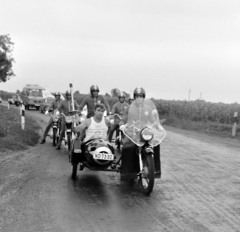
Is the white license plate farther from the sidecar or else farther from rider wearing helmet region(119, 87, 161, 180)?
rider wearing helmet region(119, 87, 161, 180)

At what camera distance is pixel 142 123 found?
7902mm

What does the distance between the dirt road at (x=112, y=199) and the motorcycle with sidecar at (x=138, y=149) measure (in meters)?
0.36

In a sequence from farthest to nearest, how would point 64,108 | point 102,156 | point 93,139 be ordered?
point 64,108, point 93,139, point 102,156

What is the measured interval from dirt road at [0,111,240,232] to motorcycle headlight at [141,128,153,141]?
3.25 feet

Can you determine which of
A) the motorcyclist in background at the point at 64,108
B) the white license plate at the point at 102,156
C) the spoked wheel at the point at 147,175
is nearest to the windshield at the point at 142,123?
the spoked wheel at the point at 147,175

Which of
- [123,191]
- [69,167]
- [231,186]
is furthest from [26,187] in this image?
[231,186]

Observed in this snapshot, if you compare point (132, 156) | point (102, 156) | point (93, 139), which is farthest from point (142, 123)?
point (93, 139)

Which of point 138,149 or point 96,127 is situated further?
point 96,127

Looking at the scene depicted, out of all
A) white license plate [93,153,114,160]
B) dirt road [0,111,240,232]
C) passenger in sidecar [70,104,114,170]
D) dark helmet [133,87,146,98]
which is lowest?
dirt road [0,111,240,232]

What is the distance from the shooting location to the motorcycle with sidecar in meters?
7.42

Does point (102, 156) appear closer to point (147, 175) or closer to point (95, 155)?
point (95, 155)

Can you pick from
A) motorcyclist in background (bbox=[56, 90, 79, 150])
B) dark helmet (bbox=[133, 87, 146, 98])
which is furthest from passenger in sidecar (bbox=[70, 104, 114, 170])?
motorcyclist in background (bbox=[56, 90, 79, 150])

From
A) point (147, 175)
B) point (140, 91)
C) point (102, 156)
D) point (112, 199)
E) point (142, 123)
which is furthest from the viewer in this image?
point (140, 91)

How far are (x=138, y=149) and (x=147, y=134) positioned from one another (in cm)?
43
